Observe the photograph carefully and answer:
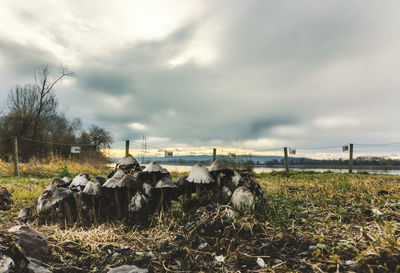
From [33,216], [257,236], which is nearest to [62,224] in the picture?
[33,216]

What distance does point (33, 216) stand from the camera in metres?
3.29

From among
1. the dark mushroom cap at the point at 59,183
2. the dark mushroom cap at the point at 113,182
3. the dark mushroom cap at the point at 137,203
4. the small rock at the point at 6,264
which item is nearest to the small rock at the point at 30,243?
the small rock at the point at 6,264

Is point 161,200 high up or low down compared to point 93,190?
down

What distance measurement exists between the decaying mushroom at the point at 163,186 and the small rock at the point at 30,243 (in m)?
1.24

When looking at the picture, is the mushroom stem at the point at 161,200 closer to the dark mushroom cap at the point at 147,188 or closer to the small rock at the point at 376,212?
the dark mushroom cap at the point at 147,188

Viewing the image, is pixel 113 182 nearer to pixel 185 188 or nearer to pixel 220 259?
pixel 185 188

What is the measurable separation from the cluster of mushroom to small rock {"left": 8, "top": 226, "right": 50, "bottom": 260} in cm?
73

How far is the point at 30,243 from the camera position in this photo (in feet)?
6.82

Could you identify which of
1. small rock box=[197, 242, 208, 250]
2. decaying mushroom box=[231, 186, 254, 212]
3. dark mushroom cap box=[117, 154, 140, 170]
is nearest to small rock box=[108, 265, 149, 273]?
small rock box=[197, 242, 208, 250]

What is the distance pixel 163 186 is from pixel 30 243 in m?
1.36

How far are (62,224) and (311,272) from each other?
9.77 ft

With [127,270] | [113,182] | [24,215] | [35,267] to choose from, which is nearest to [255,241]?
[127,270]

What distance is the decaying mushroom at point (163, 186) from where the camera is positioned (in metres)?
2.78

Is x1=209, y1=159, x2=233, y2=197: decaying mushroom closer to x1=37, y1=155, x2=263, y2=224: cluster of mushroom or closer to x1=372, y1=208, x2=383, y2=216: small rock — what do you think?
x1=37, y1=155, x2=263, y2=224: cluster of mushroom
